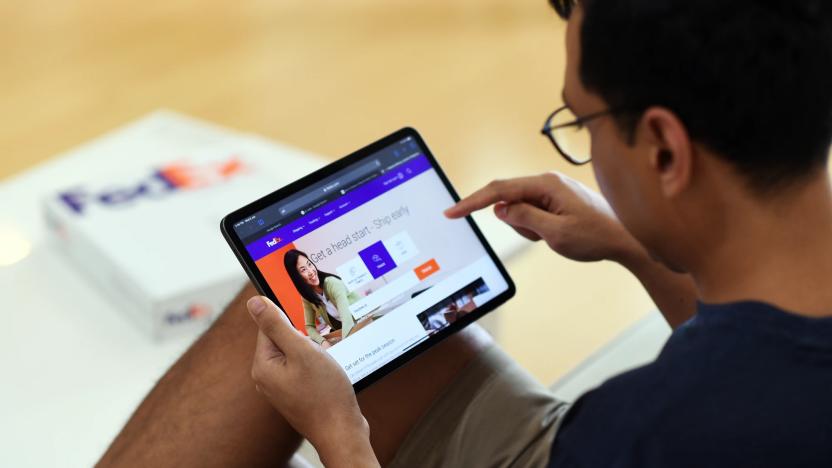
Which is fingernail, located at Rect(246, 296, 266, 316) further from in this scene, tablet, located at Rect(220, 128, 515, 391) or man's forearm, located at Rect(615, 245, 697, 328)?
man's forearm, located at Rect(615, 245, 697, 328)

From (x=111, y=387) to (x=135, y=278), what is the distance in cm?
17

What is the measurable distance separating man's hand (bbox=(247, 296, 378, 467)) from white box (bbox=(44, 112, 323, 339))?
549 mm

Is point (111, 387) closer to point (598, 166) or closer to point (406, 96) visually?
point (598, 166)

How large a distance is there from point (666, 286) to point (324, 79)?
1.75 metres

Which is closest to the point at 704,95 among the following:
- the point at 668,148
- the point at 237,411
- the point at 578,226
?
the point at 668,148

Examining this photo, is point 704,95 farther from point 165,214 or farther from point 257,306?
point 165,214

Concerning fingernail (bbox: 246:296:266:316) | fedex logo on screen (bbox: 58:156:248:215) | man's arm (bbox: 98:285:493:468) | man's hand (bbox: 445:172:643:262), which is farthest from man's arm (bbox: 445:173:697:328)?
fedex logo on screen (bbox: 58:156:248:215)

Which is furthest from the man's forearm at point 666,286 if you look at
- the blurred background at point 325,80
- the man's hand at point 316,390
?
the blurred background at point 325,80

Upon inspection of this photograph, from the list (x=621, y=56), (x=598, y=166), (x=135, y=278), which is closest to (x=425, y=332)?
(x=598, y=166)

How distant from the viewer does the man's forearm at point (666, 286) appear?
3.38 ft

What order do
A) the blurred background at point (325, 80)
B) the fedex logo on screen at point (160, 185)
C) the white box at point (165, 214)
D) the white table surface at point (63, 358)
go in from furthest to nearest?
the blurred background at point (325, 80) → the fedex logo on screen at point (160, 185) → the white box at point (165, 214) → the white table surface at point (63, 358)

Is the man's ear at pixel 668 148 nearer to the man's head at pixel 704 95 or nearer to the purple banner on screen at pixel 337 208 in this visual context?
the man's head at pixel 704 95

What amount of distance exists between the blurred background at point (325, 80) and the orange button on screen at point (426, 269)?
2.80 ft

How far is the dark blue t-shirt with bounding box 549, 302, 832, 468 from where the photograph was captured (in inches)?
25.6
